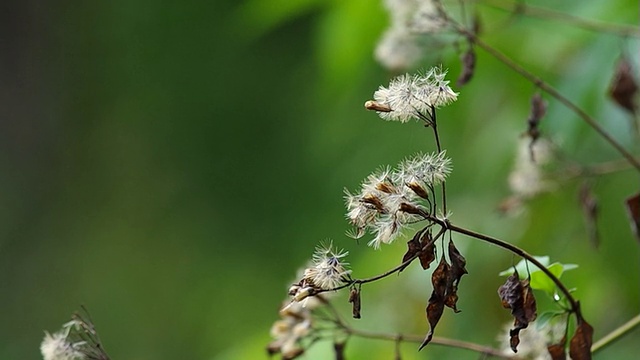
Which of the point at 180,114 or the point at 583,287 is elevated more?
the point at 180,114

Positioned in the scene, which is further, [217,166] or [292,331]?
[217,166]

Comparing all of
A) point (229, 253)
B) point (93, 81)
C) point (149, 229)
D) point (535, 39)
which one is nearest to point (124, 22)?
point (93, 81)

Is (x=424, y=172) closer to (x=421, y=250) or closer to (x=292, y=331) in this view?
(x=421, y=250)

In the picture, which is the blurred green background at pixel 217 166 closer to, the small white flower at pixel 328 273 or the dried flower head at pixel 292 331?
the dried flower head at pixel 292 331

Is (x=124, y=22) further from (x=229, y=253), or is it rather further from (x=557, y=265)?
(x=557, y=265)

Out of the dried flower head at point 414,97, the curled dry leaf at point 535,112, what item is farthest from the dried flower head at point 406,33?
the dried flower head at point 414,97

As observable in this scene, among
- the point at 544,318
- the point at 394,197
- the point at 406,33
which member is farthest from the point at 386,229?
the point at 406,33

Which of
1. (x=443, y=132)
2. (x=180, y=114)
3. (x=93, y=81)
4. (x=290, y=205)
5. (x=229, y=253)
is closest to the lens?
(x=443, y=132)
